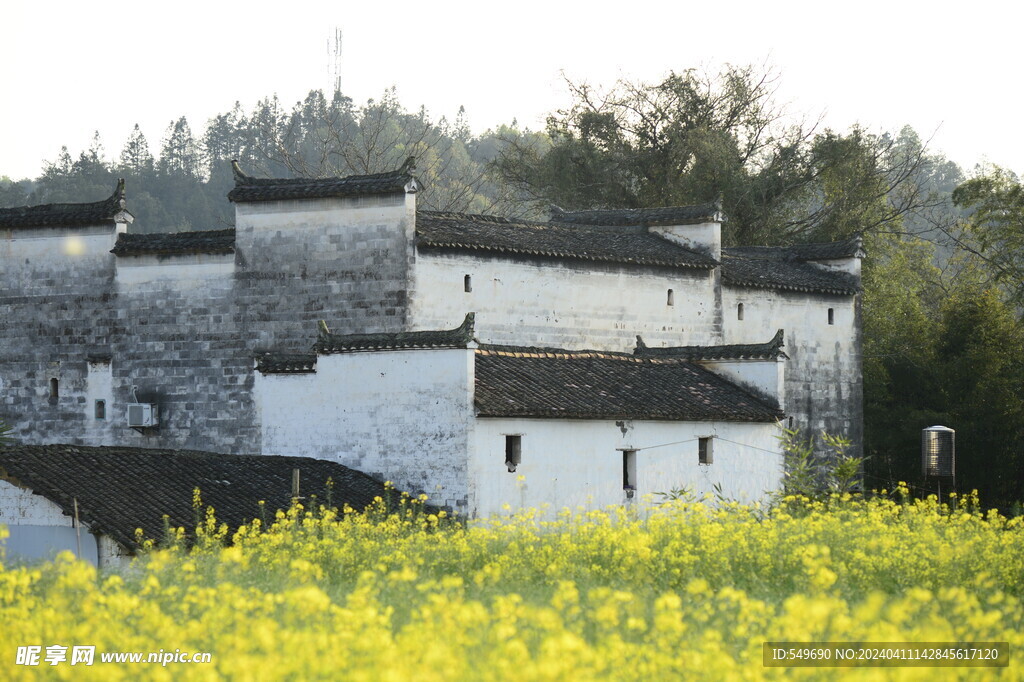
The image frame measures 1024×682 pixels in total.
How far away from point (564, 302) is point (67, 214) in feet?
30.5

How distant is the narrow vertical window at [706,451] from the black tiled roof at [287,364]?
6.23m

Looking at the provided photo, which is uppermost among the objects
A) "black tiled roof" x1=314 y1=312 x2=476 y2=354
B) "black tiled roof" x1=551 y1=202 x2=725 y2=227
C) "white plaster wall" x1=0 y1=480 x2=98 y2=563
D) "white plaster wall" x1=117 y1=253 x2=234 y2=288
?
"black tiled roof" x1=551 y1=202 x2=725 y2=227

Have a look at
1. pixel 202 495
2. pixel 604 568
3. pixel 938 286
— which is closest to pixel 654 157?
pixel 938 286

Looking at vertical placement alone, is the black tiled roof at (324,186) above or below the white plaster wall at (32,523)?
above

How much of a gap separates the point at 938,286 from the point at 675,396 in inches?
994

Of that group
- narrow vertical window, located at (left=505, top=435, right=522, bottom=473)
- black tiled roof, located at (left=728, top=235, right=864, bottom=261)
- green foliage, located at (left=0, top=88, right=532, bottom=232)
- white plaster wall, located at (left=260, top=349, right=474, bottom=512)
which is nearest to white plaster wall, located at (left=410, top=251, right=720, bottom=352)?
white plaster wall, located at (left=260, top=349, right=474, bottom=512)

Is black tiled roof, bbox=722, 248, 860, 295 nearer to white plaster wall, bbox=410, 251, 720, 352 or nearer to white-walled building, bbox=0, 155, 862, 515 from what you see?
white-walled building, bbox=0, 155, 862, 515

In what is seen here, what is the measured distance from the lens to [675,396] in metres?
22.2

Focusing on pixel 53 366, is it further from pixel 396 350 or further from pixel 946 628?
pixel 946 628

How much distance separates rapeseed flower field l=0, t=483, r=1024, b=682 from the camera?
7191 millimetres

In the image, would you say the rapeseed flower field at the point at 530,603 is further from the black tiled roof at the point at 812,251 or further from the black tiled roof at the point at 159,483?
the black tiled roof at the point at 812,251

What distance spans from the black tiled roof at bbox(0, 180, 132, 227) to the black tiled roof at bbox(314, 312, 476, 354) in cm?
704

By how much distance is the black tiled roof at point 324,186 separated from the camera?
76.6 ft

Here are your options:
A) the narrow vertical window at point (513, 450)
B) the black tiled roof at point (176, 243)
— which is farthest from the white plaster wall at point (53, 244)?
the narrow vertical window at point (513, 450)
